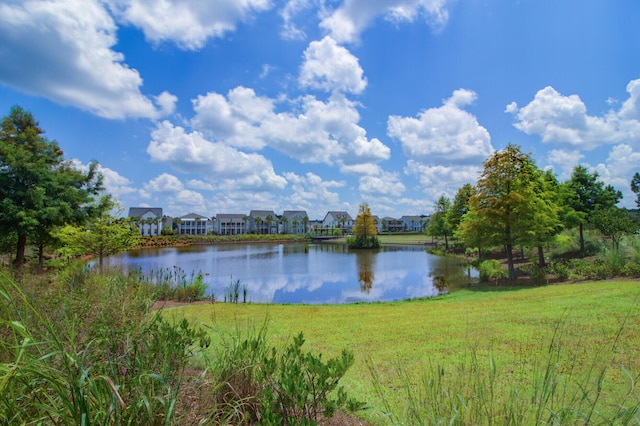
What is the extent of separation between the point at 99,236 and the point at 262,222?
94352mm

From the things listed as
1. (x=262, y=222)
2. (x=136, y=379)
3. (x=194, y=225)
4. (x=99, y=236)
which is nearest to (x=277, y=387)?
(x=136, y=379)

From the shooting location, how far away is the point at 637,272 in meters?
12.8

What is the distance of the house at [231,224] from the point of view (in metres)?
107

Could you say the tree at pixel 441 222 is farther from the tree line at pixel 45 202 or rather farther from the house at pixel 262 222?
the house at pixel 262 222

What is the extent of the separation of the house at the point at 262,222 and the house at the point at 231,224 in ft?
7.54

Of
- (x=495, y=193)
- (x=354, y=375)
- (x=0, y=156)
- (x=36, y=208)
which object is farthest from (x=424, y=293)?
(x=0, y=156)

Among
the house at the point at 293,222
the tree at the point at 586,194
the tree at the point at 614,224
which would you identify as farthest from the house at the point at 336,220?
the tree at the point at 614,224

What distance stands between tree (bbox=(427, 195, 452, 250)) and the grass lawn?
29690 mm

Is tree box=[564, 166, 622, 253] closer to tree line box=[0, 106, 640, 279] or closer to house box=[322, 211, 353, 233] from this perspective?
tree line box=[0, 106, 640, 279]

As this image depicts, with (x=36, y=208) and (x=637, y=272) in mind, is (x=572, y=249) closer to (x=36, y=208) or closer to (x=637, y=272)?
(x=637, y=272)

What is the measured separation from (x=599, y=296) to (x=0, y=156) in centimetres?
2172

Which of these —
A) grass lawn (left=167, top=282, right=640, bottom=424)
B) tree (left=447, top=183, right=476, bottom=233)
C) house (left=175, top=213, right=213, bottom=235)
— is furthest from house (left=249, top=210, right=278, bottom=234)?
grass lawn (left=167, top=282, right=640, bottom=424)

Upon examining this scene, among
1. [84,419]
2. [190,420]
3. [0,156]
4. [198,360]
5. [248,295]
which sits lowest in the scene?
[248,295]

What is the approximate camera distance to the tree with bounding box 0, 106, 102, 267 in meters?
13.6
